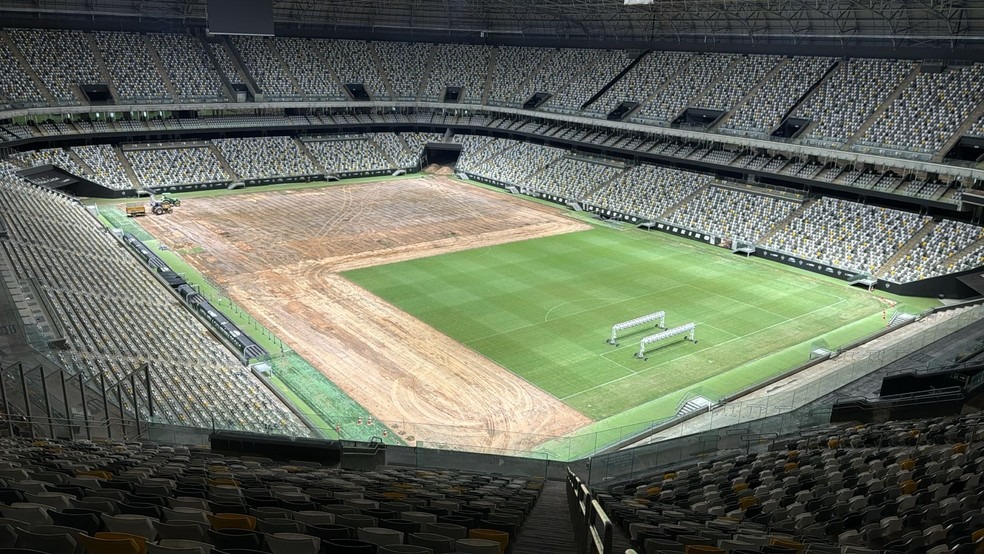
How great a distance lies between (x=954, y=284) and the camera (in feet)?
141

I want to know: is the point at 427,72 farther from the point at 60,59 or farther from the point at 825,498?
the point at 825,498

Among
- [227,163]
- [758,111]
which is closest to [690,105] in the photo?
[758,111]

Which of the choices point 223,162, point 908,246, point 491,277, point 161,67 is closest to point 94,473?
point 491,277

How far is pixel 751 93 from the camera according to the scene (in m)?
64.1

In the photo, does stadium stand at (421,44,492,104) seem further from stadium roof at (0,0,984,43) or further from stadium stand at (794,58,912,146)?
stadium stand at (794,58,912,146)

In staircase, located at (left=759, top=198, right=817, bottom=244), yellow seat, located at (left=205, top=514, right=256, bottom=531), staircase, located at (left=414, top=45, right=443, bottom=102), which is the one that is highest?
staircase, located at (left=414, top=45, right=443, bottom=102)

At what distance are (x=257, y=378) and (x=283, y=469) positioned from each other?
16.4 metres

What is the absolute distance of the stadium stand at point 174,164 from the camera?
67.8 m

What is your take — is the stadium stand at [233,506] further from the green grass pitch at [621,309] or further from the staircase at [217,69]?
the staircase at [217,69]

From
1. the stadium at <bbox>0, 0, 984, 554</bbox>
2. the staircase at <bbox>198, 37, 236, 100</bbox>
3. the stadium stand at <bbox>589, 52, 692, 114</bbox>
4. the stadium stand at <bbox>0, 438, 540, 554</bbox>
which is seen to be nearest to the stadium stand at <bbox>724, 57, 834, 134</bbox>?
the stadium at <bbox>0, 0, 984, 554</bbox>

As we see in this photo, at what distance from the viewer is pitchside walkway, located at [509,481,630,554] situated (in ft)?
32.6

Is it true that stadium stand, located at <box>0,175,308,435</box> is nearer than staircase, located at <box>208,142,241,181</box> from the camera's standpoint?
Yes

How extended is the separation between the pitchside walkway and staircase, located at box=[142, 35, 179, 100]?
70.3m

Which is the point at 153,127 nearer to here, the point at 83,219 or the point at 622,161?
the point at 83,219
